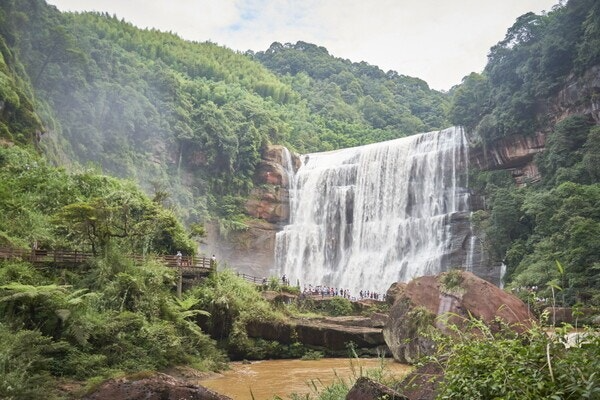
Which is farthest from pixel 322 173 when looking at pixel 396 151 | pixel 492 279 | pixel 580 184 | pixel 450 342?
pixel 450 342

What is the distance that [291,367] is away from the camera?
54.4 ft

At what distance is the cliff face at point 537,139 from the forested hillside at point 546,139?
10 centimetres

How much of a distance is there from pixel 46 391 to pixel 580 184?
29.5m

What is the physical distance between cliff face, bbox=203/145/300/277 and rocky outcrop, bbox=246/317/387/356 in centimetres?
1969

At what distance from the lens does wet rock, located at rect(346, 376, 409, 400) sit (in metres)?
5.16

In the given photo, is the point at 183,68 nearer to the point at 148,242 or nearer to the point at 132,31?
the point at 132,31

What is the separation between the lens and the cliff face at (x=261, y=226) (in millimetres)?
39625

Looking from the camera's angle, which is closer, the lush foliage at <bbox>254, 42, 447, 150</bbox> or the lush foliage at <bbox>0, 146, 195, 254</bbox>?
the lush foliage at <bbox>0, 146, 195, 254</bbox>

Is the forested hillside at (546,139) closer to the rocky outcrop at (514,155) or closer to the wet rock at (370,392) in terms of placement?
the rocky outcrop at (514,155)

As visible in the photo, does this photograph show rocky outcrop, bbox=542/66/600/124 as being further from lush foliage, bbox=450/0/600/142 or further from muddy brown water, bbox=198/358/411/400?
muddy brown water, bbox=198/358/411/400

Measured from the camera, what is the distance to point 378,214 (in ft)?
126

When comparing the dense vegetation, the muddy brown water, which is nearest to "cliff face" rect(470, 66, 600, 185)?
the dense vegetation

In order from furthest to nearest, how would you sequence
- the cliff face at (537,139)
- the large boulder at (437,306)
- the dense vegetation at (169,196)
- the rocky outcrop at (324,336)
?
the cliff face at (537,139) → the rocky outcrop at (324,336) → the large boulder at (437,306) → the dense vegetation at (169,196)

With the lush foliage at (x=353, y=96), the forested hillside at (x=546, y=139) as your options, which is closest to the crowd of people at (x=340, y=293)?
the forested hillside at (x=546, y=139)
